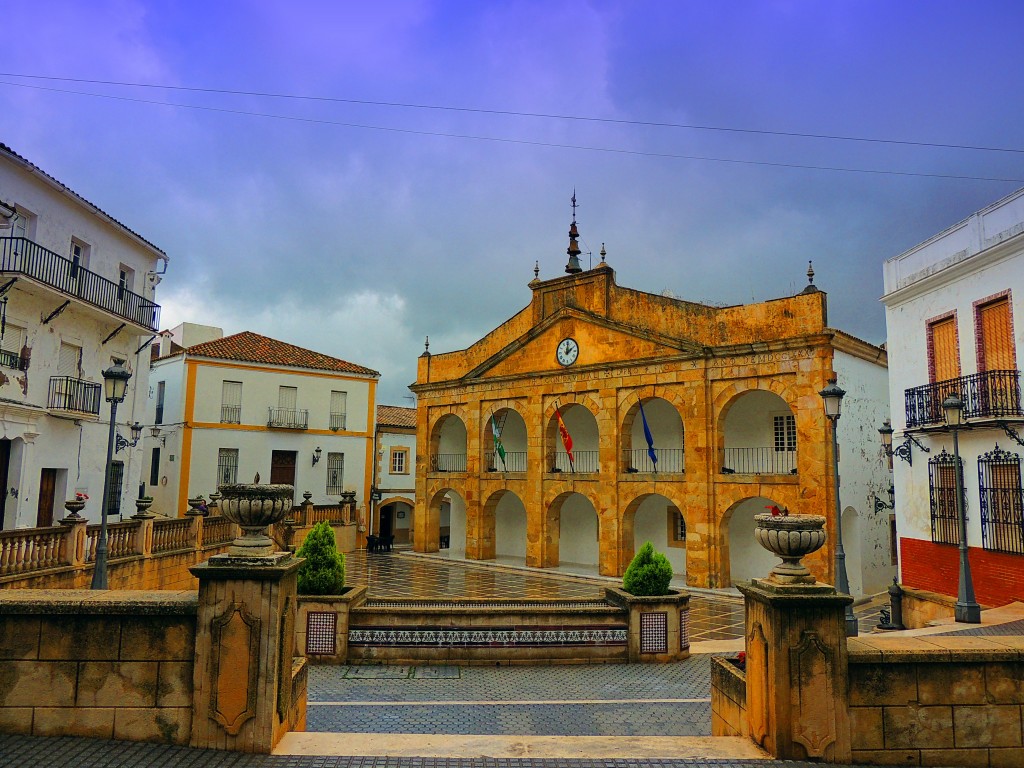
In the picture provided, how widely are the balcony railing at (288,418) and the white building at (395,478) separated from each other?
555 cm

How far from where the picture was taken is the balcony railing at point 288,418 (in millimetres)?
31066

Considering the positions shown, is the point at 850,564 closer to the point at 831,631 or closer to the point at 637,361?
the point at 637,361

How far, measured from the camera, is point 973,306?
14.4 metres

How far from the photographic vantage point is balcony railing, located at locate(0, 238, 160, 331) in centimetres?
1669

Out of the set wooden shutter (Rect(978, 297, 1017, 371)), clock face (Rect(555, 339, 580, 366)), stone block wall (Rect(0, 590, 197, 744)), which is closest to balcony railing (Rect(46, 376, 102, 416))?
clock face (Rect(555, 339, 580, 366))

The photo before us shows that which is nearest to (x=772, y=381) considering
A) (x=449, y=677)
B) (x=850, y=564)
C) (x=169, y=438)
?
(x=850, y=564)

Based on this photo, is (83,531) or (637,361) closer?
(83,531)

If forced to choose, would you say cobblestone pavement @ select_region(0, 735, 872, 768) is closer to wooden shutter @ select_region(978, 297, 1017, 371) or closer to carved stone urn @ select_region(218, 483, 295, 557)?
carved stone urn @ select_region(218, 483, 295, 557)

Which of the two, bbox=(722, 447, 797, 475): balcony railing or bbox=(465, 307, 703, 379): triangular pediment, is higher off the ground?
bbox=(465, 307, 703, 379): triangular pediment

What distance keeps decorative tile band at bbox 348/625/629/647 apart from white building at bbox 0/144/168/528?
1169cm

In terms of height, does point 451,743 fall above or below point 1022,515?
below

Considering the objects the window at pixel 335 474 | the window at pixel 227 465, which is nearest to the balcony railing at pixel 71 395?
the window at pixel 227 465

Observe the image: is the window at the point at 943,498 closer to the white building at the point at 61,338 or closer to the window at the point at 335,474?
the white building at the point at 61,338

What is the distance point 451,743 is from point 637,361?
61.3ft
